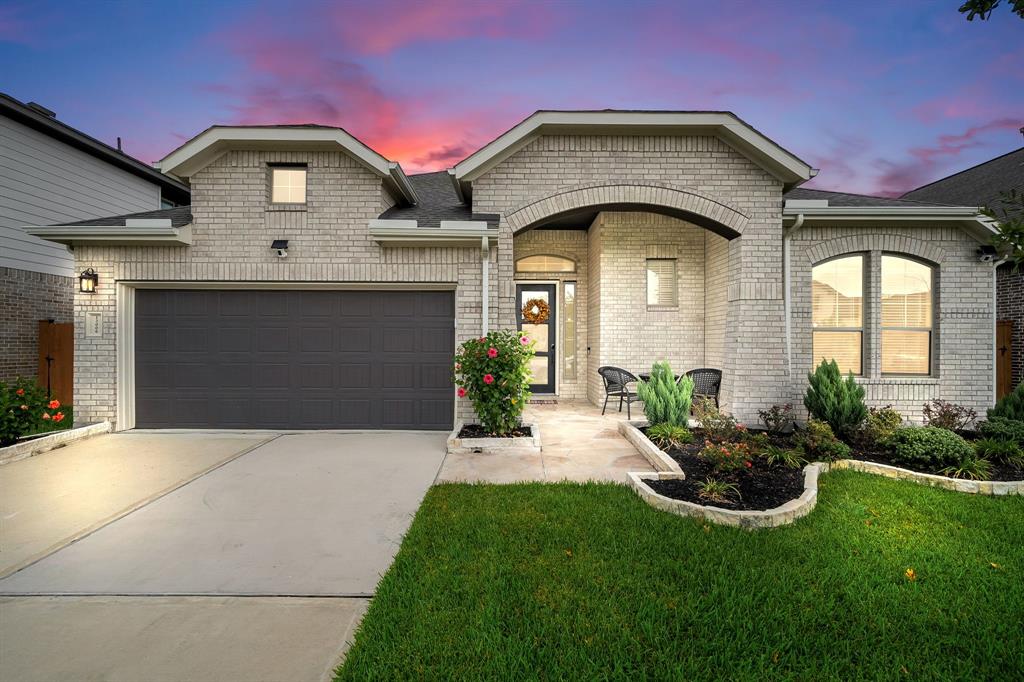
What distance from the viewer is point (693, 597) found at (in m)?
2.63

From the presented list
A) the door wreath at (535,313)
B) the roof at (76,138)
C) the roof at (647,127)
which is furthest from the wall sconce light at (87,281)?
the door wreath at (535,313)

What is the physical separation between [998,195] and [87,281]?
16.4 metres

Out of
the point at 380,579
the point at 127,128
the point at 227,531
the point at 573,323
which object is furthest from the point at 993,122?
the point at 127,128

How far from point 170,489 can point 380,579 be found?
10.5ft

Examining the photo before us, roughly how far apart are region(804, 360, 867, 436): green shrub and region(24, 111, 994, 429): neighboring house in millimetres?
819

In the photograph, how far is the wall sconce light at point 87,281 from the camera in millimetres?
7031

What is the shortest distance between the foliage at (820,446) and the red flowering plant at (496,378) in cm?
355

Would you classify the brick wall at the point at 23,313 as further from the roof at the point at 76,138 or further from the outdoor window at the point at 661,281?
the outdoor window at the point at 661,281

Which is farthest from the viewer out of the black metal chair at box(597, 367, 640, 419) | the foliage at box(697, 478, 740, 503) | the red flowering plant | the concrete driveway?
the black metal chair at box(597, 367, 640, 419)

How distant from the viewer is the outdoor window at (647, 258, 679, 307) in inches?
387

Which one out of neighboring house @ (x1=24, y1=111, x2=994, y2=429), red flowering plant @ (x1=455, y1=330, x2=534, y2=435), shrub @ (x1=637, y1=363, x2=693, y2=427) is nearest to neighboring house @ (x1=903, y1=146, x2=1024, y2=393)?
neighboring house @ (x1=24, y1=111, x2=994, y2=429)

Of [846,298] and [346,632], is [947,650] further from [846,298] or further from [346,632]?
[846,298]

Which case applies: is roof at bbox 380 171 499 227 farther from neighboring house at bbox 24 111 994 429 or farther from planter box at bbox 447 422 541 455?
planter box at bbox 447 422 541 455

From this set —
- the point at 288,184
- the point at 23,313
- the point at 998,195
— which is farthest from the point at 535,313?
the point at 23,313
